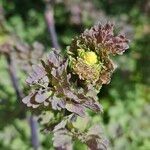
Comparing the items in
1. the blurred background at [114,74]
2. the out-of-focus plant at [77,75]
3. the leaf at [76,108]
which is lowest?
the blurred background at [114,74]

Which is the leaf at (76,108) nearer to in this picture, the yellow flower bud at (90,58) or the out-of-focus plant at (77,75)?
the out-of-focus plant at (77,75)

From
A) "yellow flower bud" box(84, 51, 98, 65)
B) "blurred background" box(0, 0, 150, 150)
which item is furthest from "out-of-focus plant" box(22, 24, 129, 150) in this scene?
"blurred background" box(0, 0, 150, 150)

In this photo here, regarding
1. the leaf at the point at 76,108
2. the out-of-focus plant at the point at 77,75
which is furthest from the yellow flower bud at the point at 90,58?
the leaf at the point at 76,108

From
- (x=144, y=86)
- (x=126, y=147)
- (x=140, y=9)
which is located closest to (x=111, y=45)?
(x=126, y=147)

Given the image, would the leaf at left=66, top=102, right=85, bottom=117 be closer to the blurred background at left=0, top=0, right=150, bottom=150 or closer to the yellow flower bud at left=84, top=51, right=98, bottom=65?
the yellow flower bud at left=84, top=51, right=98, bottom=65

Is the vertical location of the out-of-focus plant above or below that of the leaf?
above

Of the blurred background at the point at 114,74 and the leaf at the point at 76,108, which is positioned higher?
the leaf at the point at 76,108
